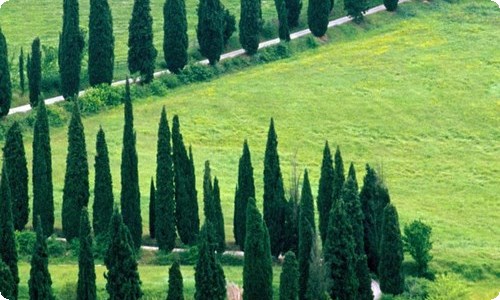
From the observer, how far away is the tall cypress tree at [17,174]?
9194cm

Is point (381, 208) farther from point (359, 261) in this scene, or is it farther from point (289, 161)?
point (289, 161)

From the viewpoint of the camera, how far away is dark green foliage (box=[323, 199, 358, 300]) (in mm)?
83125

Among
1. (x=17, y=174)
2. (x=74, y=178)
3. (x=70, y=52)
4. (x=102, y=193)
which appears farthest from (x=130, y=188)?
(x=70, y=52)

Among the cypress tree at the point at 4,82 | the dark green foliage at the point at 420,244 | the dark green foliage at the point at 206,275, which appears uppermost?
the cypress tree at the point at 4,82

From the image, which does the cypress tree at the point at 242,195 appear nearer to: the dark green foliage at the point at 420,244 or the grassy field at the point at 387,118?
the grassy field at the point at 387,118

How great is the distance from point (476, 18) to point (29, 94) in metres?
35.5

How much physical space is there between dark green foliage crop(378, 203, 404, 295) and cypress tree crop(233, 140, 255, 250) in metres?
7.83

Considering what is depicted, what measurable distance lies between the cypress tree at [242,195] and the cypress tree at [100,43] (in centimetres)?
2384

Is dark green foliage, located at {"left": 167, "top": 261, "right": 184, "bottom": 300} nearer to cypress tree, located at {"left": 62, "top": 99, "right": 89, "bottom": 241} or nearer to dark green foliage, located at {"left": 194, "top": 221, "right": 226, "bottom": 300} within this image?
dark green foliage, located at {"left": 194, "top": 221, "right": 226, "bottom": 300}

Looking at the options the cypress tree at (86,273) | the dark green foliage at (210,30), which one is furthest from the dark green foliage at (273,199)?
the dark green foliage at (210,30)

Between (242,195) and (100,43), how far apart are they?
2482 cm

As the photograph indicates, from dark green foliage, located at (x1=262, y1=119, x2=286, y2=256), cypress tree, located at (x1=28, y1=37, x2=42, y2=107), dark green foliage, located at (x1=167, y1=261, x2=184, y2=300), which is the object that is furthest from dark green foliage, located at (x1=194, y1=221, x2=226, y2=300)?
cypress tree, located at (x1=28, y1=37, x2=42, y2=107)

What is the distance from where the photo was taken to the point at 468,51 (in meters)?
125

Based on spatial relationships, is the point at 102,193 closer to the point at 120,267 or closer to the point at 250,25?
the point at 120,267
